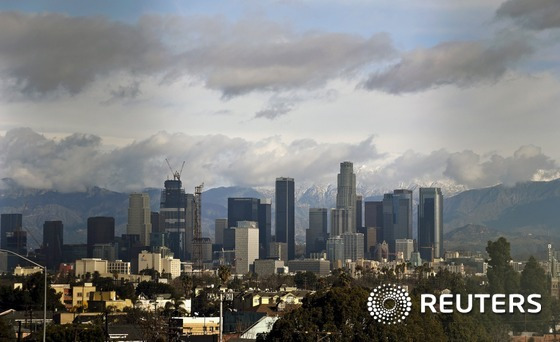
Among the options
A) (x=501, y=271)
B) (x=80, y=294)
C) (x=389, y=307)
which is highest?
(x=501, y=271)

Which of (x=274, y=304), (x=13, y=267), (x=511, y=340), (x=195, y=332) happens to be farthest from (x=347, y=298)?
(x=13, y=267)

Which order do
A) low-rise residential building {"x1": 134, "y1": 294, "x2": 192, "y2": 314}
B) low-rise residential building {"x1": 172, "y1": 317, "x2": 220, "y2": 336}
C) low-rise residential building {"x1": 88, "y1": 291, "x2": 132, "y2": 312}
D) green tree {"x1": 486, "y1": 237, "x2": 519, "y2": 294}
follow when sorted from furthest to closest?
low-rise residential building {"x1": 88, "y1": 291, "x2": 132, "y2": 312} < low-rise residential building {"x1": 134, "y1": 294, "x2": 192, "y2": 314} < low-rise residential building {"x1": 172, "y1": 317, "x2": 220, "y2": 336} < green tree {"x1": 486, "y1": 237, "x2": 519, "y2": 294}

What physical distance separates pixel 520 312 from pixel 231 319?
2620 cm

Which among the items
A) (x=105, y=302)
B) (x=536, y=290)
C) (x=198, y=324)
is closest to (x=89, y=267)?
(x=105, y=302)

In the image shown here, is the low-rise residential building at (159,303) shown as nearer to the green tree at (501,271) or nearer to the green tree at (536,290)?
the green tree at (501,271)

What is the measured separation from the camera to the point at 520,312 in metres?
45.6

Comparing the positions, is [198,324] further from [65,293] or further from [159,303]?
[65,293]

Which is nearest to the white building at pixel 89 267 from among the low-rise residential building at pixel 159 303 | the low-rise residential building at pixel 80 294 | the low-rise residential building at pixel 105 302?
the low-rise residential building at pixel 80 294

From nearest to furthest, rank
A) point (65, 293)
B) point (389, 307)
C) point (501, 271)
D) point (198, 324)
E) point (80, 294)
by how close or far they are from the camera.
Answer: point (389, 307)
point (501, 271)
point (198, 324)
point (65, 293)
point (80, 294)

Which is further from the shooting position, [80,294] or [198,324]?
[80,294]

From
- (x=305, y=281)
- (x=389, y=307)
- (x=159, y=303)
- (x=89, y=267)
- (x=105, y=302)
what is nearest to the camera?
(x=389, y=307)

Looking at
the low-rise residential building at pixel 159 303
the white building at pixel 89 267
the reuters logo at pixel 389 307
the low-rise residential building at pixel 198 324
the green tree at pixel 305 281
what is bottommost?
the low-rise residential building at pixel 198 324

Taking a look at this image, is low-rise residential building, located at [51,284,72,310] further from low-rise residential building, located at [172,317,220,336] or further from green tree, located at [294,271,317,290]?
green tree, located at [294,271,317,290]

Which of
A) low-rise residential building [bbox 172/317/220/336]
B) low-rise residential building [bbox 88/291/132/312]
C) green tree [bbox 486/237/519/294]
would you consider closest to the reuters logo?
green tree [bbox 486/237/519/294]
